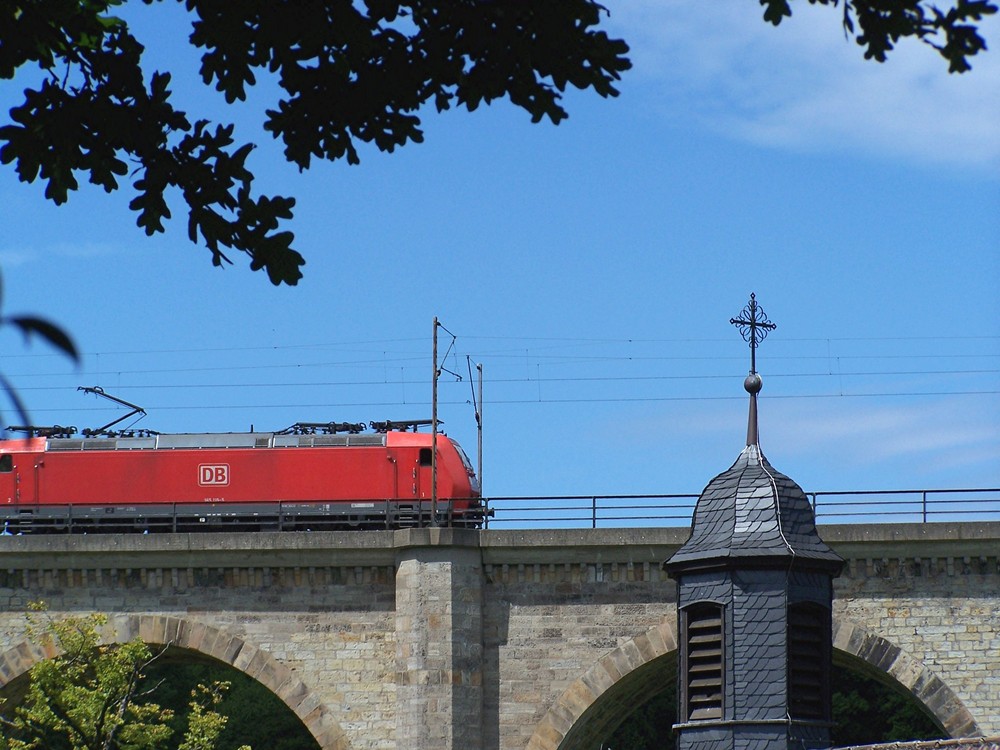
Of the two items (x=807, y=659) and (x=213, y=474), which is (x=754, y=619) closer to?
(x=807, y=659)

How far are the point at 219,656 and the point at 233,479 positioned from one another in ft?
19.6

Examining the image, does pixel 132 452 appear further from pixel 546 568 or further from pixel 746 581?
pixel 746 581

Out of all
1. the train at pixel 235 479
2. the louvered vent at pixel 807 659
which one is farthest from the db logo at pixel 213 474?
the louvered vent at pixel 807 659

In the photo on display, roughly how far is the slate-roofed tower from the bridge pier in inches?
308

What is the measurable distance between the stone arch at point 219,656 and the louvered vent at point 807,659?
10556 millimetres

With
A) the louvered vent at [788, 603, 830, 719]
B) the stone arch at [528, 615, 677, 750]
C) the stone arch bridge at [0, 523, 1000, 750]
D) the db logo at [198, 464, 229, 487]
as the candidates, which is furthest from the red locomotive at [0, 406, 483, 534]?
the louvered vent at [788, 603, 830, 719]

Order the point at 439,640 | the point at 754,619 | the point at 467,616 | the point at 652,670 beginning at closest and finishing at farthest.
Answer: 1. the point at 754,619
2. the point at 439,640
3. the point at 467,616
4. the point at 652,670

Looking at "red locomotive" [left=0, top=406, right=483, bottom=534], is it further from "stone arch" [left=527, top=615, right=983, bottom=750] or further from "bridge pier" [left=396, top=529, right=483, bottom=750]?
"stone arch" [left=527, top=615, right=983, bottom=750]

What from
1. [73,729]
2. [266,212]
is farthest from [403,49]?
[73,729]

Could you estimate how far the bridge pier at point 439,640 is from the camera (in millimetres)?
30812

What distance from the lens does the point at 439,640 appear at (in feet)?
103

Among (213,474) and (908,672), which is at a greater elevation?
(213,474)

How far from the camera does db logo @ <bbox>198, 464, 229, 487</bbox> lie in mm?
37656

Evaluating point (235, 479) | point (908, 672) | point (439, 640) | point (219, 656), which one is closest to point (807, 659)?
point (908, 672)
